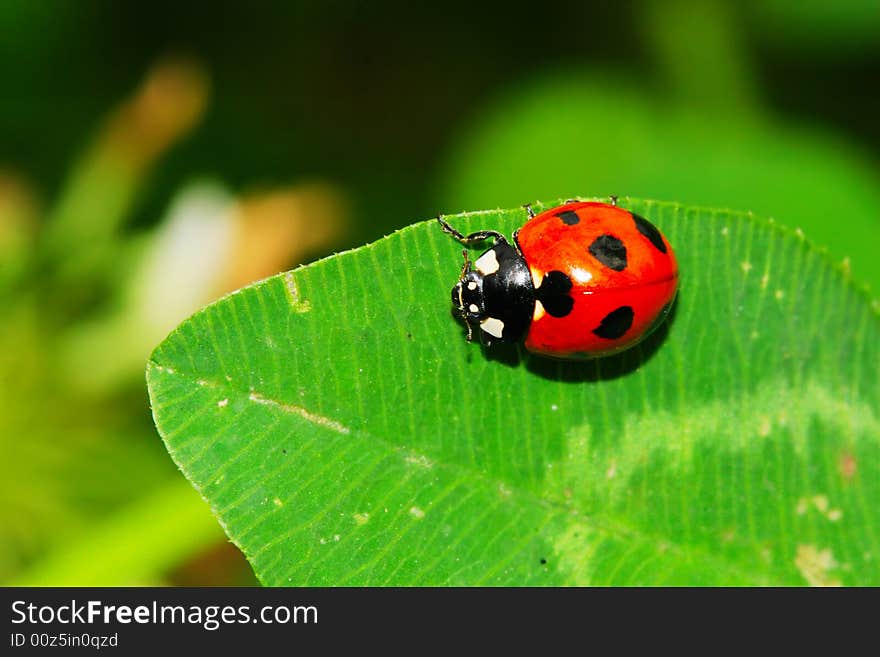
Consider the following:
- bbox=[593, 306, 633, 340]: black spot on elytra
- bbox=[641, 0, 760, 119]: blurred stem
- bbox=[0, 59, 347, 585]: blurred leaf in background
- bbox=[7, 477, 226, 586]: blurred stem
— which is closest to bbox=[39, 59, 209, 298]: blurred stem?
bbox=[0, 59, 347, 585]: blurred leaf in background

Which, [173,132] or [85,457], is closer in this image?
[85,457]

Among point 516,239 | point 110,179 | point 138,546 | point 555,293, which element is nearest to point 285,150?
point 110,179

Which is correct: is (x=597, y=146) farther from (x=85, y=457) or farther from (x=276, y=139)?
(x=85, y=457)

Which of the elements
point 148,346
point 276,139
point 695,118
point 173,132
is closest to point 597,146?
point 695,118

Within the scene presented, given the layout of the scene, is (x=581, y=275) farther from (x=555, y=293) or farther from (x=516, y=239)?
(x=516, y=239)

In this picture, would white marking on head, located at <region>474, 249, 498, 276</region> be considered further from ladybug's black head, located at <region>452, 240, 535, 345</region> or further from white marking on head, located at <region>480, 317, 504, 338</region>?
white marking on head, located at <region>480, 317, 504, 338</region>

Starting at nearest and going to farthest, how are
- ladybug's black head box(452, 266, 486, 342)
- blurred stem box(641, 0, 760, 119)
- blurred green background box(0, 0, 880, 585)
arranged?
ladybug's black head box(452, 266, 486, 342) < blurred green background box(0, 0, 880, 585) < blurred stem box(641, 0, 760, 119)

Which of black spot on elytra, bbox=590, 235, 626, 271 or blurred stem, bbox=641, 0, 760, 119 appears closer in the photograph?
black spot on elytra, bbox=590, 235, 626, 271
